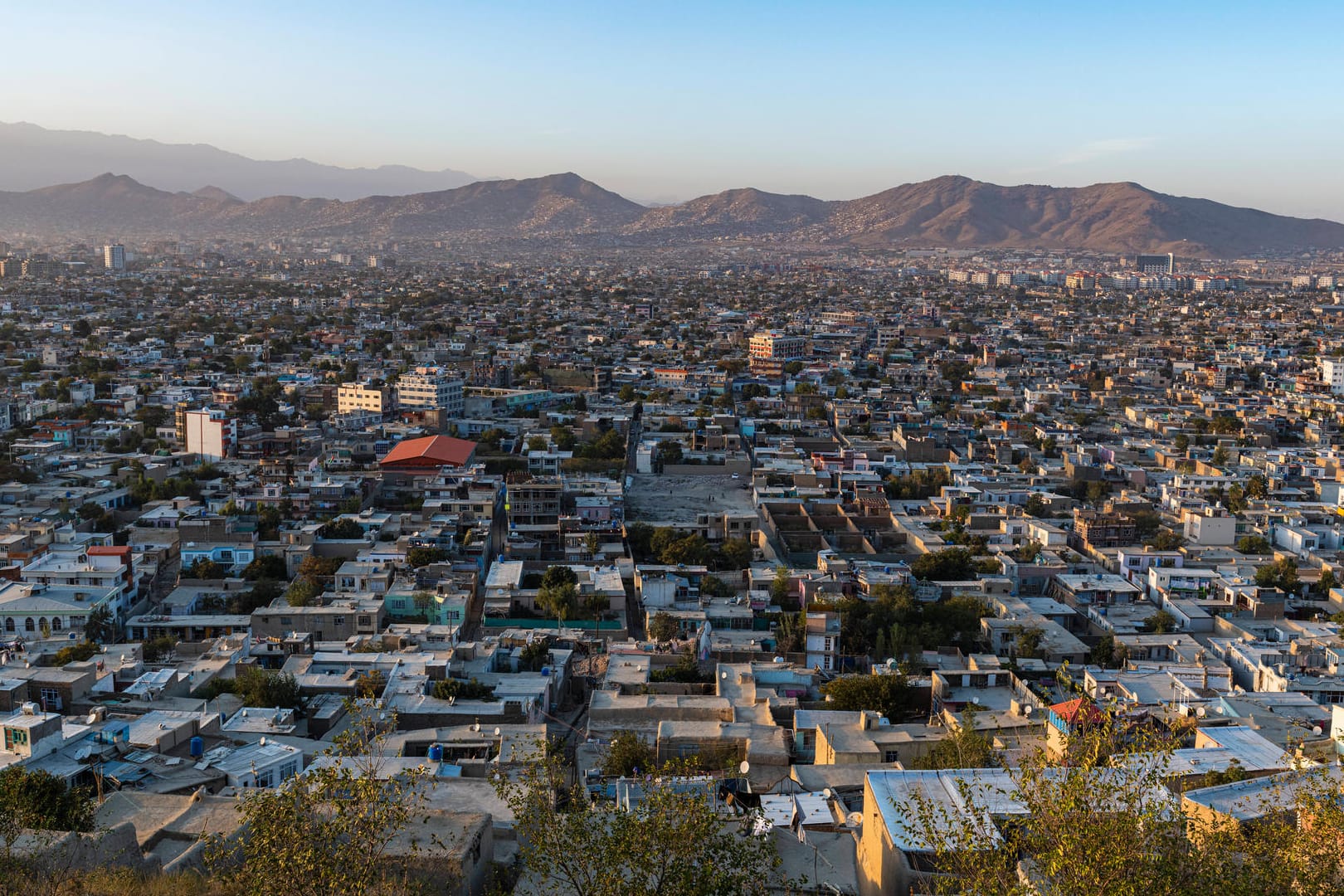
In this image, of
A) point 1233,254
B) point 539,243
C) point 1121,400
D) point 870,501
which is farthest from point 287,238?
point 870,501

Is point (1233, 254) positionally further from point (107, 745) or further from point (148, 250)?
point (107, 745)

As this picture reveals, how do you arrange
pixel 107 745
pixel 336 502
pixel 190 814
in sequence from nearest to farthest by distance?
1. pixel 190 814
2. pixel 107 745
3. pixel 336 502

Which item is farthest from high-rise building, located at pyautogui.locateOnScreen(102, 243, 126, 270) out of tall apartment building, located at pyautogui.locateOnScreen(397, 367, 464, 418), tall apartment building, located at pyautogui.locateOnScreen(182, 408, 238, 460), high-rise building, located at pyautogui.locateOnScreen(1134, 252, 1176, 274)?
high-rise building, located at pyautogui.locateOnScreen(1134, 252, 1176, 274)

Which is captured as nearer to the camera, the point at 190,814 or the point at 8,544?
the point at 190,814

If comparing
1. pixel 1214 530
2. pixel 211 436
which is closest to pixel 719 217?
pixel 211 436

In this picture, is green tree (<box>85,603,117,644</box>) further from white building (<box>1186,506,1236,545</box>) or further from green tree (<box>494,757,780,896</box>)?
white building (<box>1186,506,1236,545</box>)
